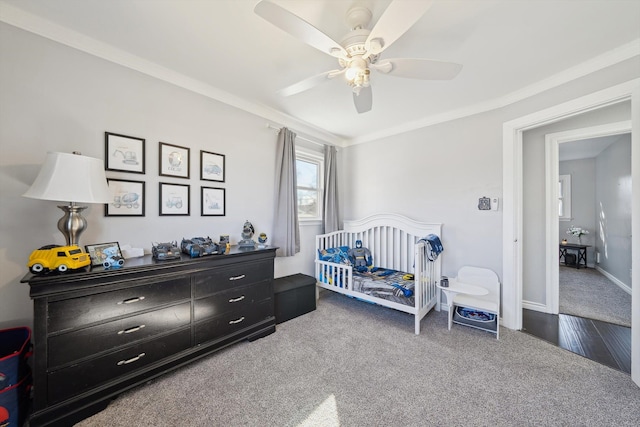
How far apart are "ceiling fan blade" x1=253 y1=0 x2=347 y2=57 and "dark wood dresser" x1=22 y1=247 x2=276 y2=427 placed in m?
1.72

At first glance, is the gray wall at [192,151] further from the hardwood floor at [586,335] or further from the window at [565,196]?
the window at [565,196]

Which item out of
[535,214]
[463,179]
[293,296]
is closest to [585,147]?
[535,214]

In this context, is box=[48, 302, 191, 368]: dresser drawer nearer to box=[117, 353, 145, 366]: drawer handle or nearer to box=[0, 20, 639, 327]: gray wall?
box=[117, 353, 145, 366]: drawer handle

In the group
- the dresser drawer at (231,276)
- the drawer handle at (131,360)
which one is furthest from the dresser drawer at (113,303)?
the drawer handle at (131,360)

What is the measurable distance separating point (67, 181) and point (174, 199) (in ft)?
2.82

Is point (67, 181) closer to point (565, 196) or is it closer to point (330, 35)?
point (330, 35)

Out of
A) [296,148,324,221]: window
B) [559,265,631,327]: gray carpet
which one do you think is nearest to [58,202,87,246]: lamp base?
[296,148,324,221]: window

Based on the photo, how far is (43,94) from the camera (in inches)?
65.2

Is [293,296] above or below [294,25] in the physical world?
below

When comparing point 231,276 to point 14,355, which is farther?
point 231,276

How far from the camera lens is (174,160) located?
7.37ft

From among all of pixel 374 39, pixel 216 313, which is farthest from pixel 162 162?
pixel 374 39

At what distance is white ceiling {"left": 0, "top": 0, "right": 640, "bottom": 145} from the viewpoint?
1491 mm

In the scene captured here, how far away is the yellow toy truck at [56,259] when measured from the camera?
132 cm
